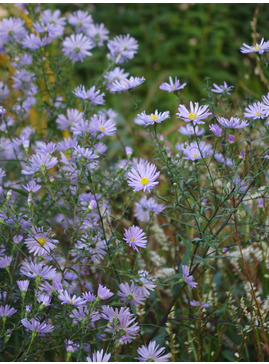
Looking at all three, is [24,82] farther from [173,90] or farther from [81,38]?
[173,90]

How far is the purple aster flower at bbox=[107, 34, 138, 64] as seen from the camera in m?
1.44

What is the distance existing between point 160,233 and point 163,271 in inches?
8.1

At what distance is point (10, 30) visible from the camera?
58.6 inches

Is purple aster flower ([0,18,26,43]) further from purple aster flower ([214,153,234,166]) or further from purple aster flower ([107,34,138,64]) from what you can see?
purple aster flower ([214,153,234,166])

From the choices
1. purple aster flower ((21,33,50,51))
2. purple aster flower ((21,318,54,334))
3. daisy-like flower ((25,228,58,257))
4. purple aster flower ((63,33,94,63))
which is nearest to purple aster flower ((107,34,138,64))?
purple aster flower ((63,33,94,63))

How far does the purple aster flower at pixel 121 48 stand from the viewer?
144 cm

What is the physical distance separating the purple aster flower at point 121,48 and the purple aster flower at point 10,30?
294mm

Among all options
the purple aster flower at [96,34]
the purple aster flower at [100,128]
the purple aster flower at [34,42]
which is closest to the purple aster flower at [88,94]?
the purple aster flower at [100,128]

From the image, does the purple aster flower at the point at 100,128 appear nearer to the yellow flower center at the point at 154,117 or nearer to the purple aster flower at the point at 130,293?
the yellow flower center at the point at 154,117

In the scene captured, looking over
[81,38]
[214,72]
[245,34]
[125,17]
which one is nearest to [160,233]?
[81,38]

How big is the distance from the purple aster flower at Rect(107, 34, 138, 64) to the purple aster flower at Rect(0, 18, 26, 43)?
0.96 ft

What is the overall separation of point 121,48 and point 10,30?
1.20ft

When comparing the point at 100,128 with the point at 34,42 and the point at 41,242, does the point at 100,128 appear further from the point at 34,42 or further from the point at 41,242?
the point at 34,42

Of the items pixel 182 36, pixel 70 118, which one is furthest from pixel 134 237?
pixel 182 36
